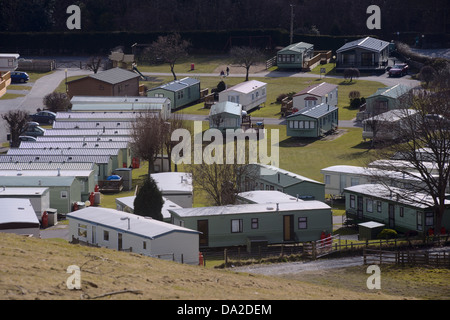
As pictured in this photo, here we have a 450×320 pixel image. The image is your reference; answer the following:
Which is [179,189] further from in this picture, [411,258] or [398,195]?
[411,258]

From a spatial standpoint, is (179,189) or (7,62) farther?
(7,62)

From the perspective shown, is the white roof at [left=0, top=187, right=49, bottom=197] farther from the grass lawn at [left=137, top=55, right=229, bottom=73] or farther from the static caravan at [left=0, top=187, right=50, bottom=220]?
the grass lawn at [left=137, top=55, right=229, bottom=73]

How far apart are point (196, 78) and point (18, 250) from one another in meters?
69.7

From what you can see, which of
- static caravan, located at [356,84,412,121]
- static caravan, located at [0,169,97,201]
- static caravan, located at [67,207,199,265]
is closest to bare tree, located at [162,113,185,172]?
static caravan, located at [0,169,97,201]

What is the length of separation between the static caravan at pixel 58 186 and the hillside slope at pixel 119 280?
730 inches

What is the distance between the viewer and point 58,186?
55.7 metres

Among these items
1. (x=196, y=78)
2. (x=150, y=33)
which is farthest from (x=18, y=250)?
(x=150, y=33)

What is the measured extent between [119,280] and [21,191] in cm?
2630

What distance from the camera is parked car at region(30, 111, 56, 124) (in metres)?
84.7

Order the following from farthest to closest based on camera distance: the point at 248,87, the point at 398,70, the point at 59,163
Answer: the point at 398,70 → the point at 248,87 → the point at 59,163

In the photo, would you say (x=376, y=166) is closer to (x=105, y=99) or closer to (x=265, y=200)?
(x=265, y=200)

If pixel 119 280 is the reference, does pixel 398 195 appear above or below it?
below

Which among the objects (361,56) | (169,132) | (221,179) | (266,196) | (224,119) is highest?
(361,56)

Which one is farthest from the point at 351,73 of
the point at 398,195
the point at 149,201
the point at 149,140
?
the point at 149,201
